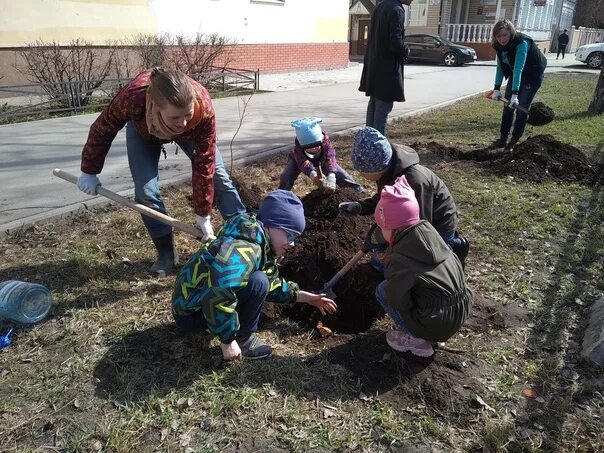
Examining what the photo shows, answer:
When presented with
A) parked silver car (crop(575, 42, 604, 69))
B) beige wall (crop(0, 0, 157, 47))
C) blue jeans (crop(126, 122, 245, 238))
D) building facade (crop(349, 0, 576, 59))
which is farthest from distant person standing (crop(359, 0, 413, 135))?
building facade (crop(349, 0, 576, 59))

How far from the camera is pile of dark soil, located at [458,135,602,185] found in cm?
574

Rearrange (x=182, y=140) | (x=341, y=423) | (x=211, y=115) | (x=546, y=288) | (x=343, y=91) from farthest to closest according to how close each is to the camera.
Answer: (x=343, y=91) < (x=546, y=288) < (x=182, y=140) < (x=211, y=115) < (x=341, y=423)

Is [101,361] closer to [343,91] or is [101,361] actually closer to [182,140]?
[182,140]

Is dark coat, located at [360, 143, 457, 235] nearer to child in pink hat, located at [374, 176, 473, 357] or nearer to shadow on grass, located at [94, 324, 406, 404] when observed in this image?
child in pink hat, located at [374, 176, 473, 357]

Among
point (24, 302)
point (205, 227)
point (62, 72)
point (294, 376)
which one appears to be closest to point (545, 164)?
point (205, 227)

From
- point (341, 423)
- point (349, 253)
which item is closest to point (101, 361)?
point (341, 423)

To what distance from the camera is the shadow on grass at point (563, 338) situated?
7.88 feet

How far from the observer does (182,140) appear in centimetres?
308

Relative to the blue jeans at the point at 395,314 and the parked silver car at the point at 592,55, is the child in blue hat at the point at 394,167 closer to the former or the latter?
the blue jeans at the point at 395,314

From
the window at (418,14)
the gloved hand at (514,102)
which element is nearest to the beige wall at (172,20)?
the gloved hand at (514,102)

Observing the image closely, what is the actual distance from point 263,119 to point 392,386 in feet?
24.0

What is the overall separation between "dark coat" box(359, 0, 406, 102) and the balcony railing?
26.0m

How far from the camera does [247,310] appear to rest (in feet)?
8.43

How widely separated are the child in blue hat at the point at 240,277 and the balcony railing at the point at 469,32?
3021 cm
